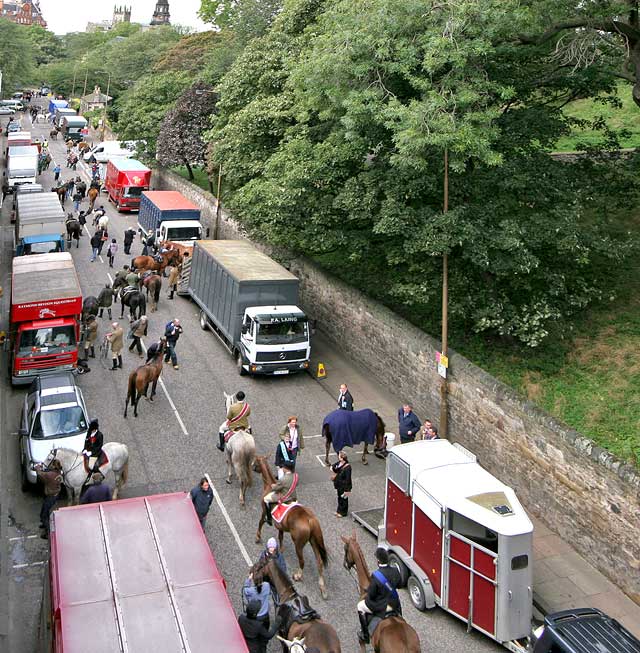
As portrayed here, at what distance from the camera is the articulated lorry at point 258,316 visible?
22.5 metres

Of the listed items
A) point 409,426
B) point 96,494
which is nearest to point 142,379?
point 96,494

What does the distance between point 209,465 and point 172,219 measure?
20.6 m

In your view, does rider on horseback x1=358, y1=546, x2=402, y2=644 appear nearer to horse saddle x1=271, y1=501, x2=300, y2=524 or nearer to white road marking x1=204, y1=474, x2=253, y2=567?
horse saddle x1=271, y1=501, x2=300, y2=524

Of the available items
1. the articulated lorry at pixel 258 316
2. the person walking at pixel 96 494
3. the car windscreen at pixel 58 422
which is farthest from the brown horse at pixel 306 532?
the articulated lorry at pixel 258 316

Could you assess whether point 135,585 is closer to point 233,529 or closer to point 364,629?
point 364,629

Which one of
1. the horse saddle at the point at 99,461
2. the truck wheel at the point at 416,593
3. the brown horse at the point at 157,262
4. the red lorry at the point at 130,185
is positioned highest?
the red lorry at the point at 130,185

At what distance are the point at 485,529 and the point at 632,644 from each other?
97.3 inches

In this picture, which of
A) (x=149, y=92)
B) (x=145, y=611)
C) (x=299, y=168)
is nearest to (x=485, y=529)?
(x=145, y=611)

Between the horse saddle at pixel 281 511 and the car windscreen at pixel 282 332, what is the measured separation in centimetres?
957

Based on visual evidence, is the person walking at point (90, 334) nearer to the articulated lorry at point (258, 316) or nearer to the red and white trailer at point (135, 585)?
the articulated lorry at point (258, 316)

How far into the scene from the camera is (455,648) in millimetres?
11992

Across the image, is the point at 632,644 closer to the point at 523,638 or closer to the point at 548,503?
the point at 523,638

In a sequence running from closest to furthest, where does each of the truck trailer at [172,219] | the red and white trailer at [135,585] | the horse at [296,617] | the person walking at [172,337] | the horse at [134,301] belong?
the red and white trailer at [135,585]
the horse at [296,617]
the person walking at [172,337]
the horse at [134,301]
the truck trailer at [172,219]

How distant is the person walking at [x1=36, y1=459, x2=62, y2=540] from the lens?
555 inches
